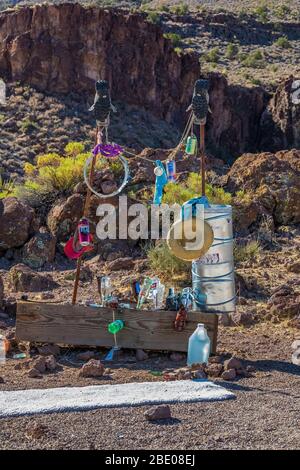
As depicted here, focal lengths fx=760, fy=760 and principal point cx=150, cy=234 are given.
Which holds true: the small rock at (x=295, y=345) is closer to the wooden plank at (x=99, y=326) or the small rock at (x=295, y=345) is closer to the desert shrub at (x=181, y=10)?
the wooden plank at (x=99, y=326)

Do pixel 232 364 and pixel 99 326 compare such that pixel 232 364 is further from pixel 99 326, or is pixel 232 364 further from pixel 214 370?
pixel 99 326

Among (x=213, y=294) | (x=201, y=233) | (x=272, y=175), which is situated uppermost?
(x=272, y=175)

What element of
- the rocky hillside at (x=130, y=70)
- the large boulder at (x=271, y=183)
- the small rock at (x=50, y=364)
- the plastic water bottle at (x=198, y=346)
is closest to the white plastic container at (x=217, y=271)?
the plastic water bottle at (x=198, y=346)

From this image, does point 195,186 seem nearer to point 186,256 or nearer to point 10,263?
point 10,263

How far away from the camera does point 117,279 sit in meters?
9.74

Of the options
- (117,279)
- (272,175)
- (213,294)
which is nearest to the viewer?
(213,294)

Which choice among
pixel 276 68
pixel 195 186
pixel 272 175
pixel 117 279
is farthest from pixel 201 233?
pixel 276 68

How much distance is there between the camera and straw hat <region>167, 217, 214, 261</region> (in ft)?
20.0

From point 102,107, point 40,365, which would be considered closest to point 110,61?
point 102,107

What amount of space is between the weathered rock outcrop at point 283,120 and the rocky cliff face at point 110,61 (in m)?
1.18

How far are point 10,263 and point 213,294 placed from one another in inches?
205

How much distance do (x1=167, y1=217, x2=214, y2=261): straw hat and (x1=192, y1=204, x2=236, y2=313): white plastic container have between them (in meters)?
0.35

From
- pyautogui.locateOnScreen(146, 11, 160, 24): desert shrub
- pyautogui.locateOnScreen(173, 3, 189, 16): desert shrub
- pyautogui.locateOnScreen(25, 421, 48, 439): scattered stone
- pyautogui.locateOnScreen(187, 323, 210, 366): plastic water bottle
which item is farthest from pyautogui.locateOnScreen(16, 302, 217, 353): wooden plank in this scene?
pyautogui.locateOnScreen(173, 3, 189, 16): desert shrub

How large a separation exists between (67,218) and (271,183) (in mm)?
3811
